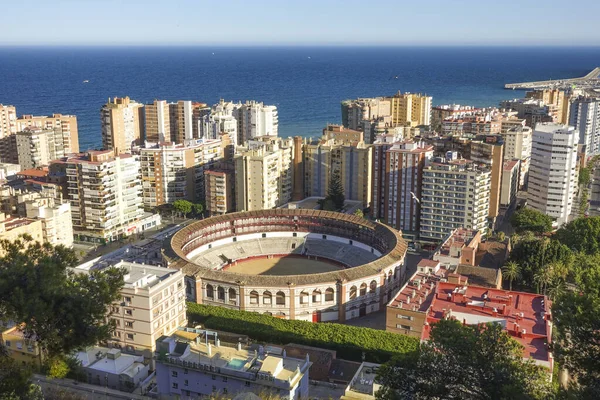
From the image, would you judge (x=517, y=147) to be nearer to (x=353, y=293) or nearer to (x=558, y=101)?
(x=558, y=101)

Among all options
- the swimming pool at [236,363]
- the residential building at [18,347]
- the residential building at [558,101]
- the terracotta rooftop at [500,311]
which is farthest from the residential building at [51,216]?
the residential building at [558,101]

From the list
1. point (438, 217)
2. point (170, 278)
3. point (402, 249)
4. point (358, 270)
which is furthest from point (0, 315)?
point (438, 217)

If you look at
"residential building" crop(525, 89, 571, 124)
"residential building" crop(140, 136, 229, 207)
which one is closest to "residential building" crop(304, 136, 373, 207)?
"residential building" crop(140, 136, 229, 207)

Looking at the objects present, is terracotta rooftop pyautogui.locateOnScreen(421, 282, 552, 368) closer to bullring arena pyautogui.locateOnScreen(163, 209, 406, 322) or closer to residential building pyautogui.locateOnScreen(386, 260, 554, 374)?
residential building pyautogui.locateOnScreen(386, 260, 554, 374)

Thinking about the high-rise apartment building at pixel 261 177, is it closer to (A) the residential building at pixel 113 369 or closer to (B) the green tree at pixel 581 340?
(A) the residential building at pixel 113 369

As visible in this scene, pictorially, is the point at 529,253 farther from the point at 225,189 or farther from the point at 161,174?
the point at 161,174

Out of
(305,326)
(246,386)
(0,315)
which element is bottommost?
(305,326)

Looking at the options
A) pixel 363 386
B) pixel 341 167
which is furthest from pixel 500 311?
pixel 341 167
